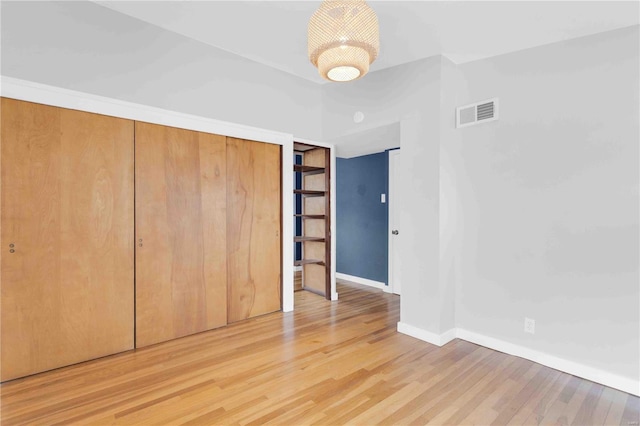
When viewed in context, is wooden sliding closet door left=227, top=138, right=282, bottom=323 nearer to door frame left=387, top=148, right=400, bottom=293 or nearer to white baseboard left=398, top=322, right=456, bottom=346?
white baseboard left=398, top=322, right=456, bottom=346

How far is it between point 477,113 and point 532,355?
7.05 ft

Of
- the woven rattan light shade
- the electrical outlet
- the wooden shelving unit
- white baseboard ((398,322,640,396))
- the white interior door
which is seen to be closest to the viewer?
the woven rattan light shade

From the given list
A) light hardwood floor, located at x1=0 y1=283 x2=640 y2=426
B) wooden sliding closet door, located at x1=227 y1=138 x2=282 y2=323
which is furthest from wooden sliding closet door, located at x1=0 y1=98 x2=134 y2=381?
wooden sliding closet door, located at x1=227 y1=138 x2=282 y2=323

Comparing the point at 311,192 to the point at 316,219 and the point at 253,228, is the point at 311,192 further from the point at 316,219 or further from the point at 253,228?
the point at 253,228

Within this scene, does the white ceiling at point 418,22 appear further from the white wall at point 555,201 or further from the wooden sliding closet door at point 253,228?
the wooden sliding closet door at point 253,228

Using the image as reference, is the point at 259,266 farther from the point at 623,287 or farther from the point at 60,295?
the point at 623,287

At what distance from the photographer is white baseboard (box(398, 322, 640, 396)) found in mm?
2262

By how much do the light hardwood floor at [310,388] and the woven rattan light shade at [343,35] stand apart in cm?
205

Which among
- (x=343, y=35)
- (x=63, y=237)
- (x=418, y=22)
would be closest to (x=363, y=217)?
(x=418, y=22)

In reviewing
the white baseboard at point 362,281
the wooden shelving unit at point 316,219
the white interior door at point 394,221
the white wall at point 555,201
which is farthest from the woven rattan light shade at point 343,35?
the white baseboard at point 362,281

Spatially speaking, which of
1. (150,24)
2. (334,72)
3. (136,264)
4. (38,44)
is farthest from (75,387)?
(150,24)

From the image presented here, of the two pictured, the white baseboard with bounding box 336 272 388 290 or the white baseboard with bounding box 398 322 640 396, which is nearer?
the white baseboard with bounding box 398 322 640 396

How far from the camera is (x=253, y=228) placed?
3617mm

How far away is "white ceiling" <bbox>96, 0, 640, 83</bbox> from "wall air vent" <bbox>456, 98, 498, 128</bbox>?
0.45 meters
